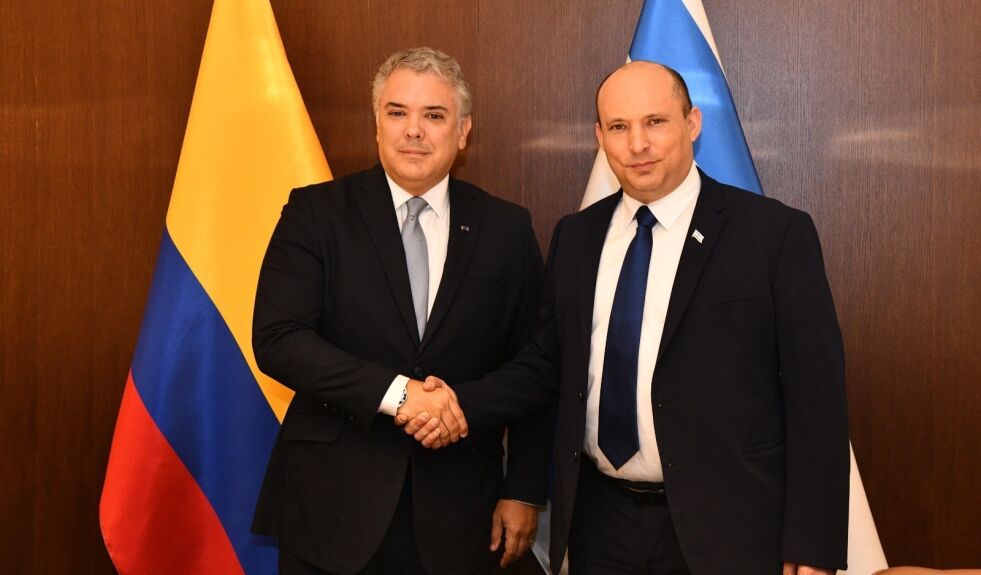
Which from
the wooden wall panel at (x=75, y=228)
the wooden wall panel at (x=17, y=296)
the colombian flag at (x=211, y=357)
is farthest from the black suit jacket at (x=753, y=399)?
the wooden wall panel at (x=17, y=296)

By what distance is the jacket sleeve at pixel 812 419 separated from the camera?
1766mm

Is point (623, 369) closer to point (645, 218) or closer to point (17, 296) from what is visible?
point (645, 218)

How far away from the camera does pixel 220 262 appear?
284 cm

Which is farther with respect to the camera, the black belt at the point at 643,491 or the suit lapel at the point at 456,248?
the suit lapel at the point at 456,248

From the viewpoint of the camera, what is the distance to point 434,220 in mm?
2270

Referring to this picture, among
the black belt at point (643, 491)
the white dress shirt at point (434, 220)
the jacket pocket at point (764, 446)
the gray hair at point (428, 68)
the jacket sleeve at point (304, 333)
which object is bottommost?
the black belt at point (643, 491)

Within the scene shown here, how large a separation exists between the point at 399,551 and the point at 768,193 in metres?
1.93

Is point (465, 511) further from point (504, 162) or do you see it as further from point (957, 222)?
point (957, 222)

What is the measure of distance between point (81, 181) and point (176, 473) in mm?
1116

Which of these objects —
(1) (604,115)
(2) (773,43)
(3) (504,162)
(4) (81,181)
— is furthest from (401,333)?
(2) (773,43)

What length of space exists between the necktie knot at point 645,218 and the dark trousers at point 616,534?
0.55 m

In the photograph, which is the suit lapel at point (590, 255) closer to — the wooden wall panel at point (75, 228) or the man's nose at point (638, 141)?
the man's nose at point (638, 141)

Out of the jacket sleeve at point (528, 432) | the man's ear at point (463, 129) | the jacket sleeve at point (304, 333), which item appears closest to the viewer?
the jacket sleeve at point (304, 333)

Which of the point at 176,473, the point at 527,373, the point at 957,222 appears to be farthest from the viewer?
the point at 957,222
